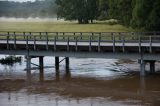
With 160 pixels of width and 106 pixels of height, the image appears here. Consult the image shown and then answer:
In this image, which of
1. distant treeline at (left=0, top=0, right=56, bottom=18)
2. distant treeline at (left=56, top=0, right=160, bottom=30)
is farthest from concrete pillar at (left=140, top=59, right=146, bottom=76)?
distant treeline at (left=56, top=0, right=160, bottom=30)

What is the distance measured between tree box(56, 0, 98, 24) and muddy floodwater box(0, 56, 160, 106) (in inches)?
1863

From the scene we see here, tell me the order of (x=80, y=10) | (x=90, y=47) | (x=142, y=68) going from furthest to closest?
1. (x=80, y=10)
2. (x=90, y=47)
3. (x=142, y=68)

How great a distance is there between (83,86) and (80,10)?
190ft

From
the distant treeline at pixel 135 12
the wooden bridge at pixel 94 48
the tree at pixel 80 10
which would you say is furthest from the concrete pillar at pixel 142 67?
the tree at pixel 80 10

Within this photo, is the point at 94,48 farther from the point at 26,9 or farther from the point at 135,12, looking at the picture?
the point at 26,9

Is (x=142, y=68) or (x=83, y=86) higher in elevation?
(x=142, y=68)

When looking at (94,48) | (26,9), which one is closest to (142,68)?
(94,48)

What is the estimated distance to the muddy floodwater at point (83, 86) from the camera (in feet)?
98.6

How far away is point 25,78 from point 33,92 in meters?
5.71

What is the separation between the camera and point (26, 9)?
5156cm

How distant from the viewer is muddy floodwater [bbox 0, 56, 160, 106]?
98.6ft

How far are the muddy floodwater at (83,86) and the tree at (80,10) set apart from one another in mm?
47311

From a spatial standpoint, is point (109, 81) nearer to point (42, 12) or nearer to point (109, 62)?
point (109, 62)

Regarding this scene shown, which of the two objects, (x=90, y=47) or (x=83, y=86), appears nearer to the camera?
(x=83, y=86)
